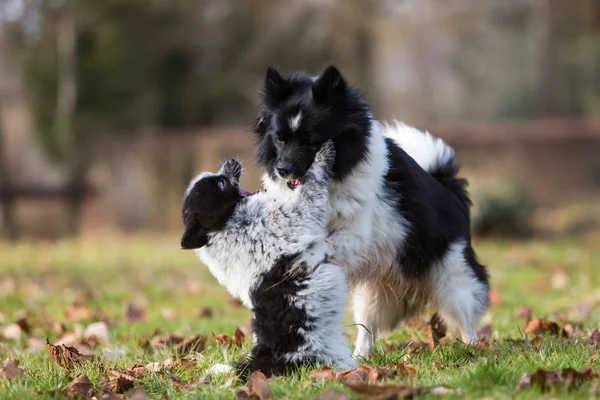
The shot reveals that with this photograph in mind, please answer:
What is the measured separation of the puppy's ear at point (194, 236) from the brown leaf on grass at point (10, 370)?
3.58 ft

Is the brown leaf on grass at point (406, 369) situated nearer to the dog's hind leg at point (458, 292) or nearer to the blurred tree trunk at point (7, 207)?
the dog's hind leg at point (458, 292)

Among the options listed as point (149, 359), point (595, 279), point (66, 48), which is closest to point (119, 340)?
point (149, 359)

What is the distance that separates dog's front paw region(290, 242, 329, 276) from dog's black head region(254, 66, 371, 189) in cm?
39

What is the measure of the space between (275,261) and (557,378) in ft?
5.03

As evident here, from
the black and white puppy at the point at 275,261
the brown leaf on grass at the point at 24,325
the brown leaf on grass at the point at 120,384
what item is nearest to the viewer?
the brown leaf on grass at the point at 120,384

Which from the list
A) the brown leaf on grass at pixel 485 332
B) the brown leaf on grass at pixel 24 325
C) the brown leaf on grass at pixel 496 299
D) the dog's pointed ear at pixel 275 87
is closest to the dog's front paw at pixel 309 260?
the dog's pointed ear at pixel 275 87

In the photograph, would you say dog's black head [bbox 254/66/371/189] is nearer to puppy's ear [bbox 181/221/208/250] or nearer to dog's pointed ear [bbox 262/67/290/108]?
dog's pointed ear [bbox 262/67/290/108]

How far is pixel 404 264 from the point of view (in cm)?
471

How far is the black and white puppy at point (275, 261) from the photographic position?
12.8 feet

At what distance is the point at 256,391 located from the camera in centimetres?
339

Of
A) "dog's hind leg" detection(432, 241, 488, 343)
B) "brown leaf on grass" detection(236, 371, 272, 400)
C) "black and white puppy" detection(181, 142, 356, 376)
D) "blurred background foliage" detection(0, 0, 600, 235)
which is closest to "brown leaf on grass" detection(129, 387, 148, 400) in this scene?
"brown leaf on grass" detection(236, 371, 272, 400)

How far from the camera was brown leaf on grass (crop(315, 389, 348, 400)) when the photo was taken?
10.5ft

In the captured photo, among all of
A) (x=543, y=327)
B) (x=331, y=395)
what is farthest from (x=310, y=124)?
(x=543, y=327)

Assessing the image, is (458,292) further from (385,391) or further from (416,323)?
(385,391)
